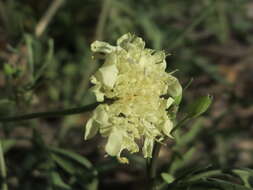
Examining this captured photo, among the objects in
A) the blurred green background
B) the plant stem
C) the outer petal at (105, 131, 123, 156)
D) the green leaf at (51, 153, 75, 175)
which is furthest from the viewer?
the blurred green background

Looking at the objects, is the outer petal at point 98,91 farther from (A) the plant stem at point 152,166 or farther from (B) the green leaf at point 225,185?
(B) the green leaf at point 225,185

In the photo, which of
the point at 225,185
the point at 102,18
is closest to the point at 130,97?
the point at 225,185

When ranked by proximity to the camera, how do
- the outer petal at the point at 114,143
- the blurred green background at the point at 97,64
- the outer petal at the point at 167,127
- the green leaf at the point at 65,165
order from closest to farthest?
the outer petal at the point at 114,143 < the outer petal at the point at 167,127 < the green leaf at the point at 65,165 < the blurred green background at the point at 97,64

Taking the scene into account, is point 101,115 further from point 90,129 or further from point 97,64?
point 97,64

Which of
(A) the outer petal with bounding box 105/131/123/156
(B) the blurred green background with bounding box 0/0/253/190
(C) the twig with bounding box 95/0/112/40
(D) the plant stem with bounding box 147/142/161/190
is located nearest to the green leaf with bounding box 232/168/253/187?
(D) the plant stem with bounding box 147/142/161/190

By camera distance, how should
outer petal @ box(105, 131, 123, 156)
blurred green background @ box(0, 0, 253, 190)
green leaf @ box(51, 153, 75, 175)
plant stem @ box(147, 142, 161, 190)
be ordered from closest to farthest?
1. outer petal @ box(105, 131, 123, 156)
2. plant stem @ box(147, 142, 161, 190)
3. green leaf @ box(51, 153, 75, 175)
4. blurred green background @ box(0, 0, 253, 190)

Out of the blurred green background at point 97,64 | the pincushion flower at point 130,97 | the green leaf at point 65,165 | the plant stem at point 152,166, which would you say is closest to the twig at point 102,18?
the blurred green background at point 97,64

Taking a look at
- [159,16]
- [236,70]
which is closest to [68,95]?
[159,16]

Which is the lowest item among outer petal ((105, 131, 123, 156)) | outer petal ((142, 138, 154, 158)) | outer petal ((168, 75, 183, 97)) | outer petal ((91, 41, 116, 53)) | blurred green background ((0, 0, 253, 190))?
outer petal ((105, 131, 123, 156))

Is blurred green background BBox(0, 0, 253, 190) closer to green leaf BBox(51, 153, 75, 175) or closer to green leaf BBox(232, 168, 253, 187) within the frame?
green leaf BBox(51, 153, 75, 175)
